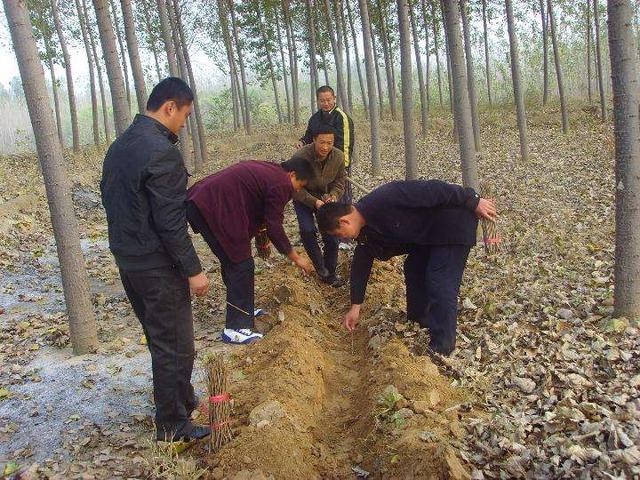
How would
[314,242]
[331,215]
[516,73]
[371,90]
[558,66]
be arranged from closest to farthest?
[331,215] → [314,242] → [371,90] → [516,73] → [558,66]

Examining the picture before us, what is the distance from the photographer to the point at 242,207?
462 cm

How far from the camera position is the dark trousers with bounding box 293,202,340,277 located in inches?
244

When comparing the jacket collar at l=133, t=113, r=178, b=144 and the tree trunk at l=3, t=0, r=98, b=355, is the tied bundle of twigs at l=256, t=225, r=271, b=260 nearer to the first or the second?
the tree trunk at l=3, t=0, r=98, b=355

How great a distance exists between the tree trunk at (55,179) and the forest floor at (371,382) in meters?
0.35

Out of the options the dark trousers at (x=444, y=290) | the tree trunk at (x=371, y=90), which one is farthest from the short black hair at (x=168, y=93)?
the tree trunk at (x=371, y=90)

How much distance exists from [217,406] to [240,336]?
1729mm

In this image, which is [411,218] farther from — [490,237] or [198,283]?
[490,237]

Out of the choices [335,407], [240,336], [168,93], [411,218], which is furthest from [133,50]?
[335,407]

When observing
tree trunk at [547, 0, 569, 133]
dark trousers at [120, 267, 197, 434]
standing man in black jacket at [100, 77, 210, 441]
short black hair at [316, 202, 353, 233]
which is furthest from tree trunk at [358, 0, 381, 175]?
dark trousers at [120, 267, 197, 434]

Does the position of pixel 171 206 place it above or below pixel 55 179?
below

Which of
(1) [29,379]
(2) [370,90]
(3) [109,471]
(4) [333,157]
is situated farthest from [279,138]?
(3) [109,471]

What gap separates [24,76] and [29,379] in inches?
103

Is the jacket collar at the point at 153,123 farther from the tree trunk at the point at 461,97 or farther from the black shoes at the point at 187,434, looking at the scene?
the tree trunk at the point at 461,97

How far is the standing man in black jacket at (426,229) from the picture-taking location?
4.11m
